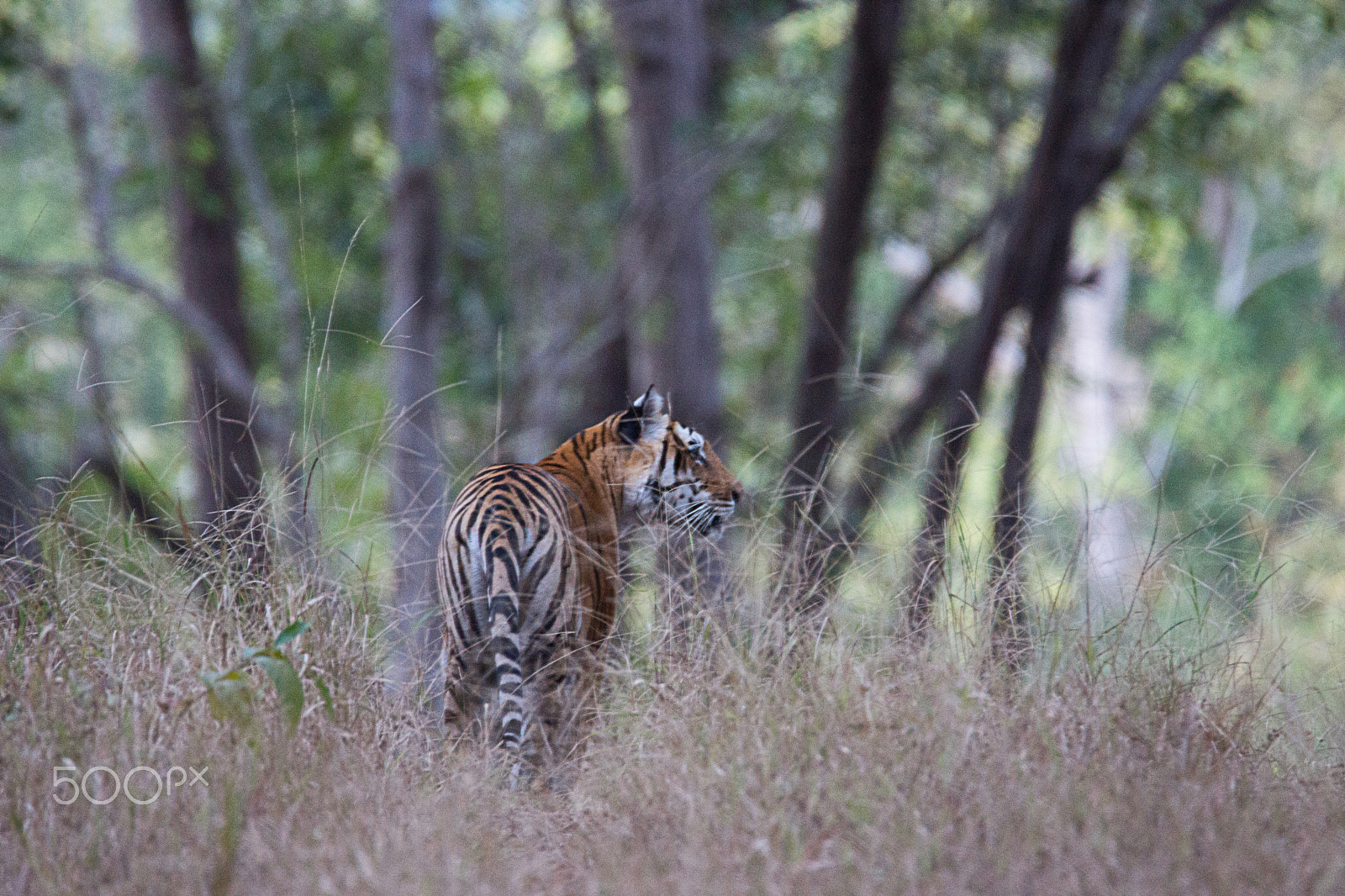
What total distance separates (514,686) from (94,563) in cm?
154

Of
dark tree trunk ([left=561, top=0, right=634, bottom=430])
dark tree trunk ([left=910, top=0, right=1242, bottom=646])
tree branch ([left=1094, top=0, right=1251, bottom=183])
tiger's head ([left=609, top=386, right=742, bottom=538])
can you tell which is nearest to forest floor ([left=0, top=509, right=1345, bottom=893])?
tiger's head ([left=609, top=386, right=742, bottom=538])

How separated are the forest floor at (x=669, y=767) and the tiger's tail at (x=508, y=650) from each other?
17 centimetres

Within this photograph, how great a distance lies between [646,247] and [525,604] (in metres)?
6.69

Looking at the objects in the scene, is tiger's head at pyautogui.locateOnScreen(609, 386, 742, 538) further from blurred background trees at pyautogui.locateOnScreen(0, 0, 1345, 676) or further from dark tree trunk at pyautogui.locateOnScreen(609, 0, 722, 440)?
dark tree trunk at pyautogui.locateOnScreen(609, 0, 722, 440)

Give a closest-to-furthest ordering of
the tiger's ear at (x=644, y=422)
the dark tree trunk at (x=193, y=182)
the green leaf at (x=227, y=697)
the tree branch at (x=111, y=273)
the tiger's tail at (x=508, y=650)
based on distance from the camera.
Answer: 1. the green leaf at (x=227, y=697)
2. the tiger's tail at (x=508, y=650)
3. the tiger's ear at (x=644, y=422)
4. the tree branch at (x=111, y=273)
5. the dark tree trunk at (x=193, y=182)

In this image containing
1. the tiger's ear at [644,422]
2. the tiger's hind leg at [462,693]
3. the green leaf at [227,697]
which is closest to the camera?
the green leaf at [227,697]

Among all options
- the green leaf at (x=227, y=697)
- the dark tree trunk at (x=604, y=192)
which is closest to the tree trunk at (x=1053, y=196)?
the dark tree trunk at (x=604, y=192)

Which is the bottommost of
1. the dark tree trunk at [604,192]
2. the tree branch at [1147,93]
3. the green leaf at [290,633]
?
the dark tree trunk at [604,192]

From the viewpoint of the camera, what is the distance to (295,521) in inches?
188

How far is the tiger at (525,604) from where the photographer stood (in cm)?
438

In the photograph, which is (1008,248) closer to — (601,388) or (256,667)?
(601,388)

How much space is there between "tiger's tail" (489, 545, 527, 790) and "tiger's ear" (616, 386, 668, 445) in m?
1.07

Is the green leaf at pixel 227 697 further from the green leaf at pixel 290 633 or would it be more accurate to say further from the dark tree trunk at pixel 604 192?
the dark tree trunk at pixel 604 192

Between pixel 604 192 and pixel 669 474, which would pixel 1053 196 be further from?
pixel 604 192
